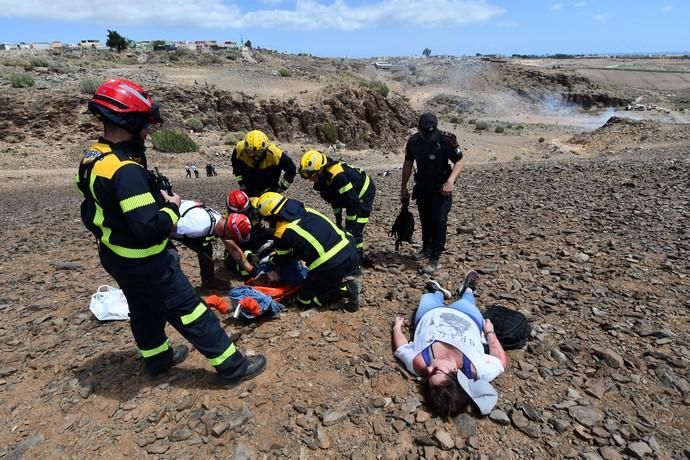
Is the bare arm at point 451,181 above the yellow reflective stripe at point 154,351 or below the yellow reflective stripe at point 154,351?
above

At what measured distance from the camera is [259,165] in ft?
18.2

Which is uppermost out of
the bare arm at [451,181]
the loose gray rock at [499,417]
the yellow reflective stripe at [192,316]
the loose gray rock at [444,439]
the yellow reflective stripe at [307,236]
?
the bare arm at [451,181]

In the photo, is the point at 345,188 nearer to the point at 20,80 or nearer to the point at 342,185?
the point at 342,185

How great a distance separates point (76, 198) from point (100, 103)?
9.97 m

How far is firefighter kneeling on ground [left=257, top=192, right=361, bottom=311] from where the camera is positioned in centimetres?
394

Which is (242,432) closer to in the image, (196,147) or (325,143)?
(196,147)

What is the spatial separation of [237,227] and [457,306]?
7.23 feet

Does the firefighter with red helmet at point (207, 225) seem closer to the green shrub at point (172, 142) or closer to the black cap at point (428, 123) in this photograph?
the black cap at point (428, 123)

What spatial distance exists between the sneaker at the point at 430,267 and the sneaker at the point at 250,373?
2476 millimetres

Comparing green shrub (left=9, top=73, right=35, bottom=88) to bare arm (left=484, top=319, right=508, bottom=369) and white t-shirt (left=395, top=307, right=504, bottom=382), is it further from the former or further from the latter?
bare arm (left=484, top=319, right=508, bottom=369)

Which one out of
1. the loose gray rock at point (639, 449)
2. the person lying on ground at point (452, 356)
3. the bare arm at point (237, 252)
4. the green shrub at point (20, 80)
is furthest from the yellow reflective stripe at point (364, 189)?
the green shrub at point (20, 80)

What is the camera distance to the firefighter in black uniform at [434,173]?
481cm

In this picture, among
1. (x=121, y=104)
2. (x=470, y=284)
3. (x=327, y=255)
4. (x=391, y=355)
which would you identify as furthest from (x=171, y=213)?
(x=470, y=284)

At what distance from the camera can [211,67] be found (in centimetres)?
3027
